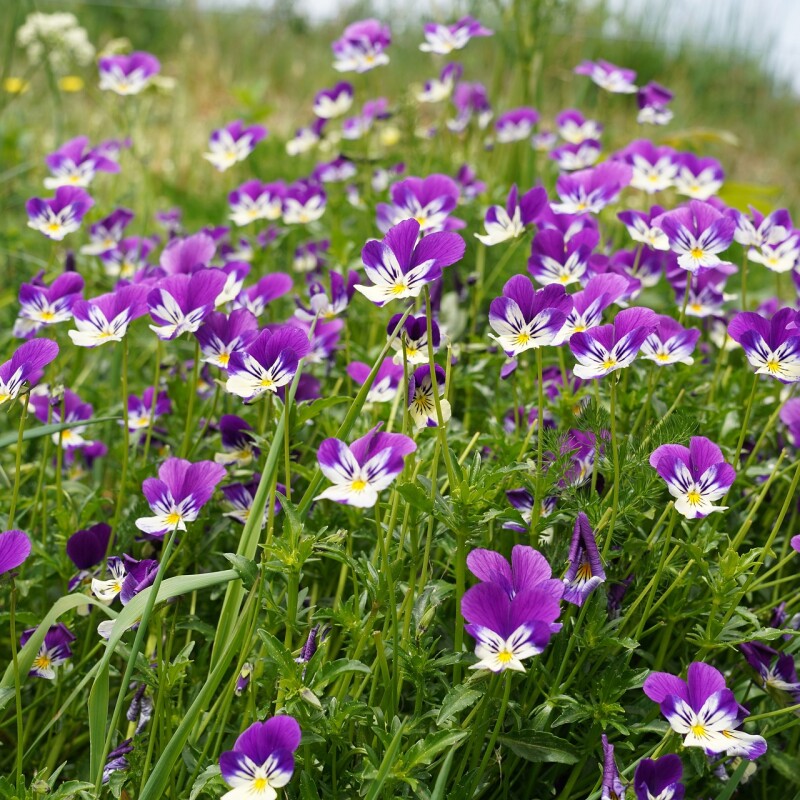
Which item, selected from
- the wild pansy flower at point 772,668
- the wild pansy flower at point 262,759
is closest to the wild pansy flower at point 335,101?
the wild pansy flower at point 772,668

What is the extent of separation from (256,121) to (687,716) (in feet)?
12.5

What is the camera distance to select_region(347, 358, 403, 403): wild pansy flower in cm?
168

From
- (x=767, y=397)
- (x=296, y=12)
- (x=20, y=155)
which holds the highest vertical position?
(x=767, y=397)

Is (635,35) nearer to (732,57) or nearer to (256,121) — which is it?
(732,57)

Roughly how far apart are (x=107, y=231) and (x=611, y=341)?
1.52 metres

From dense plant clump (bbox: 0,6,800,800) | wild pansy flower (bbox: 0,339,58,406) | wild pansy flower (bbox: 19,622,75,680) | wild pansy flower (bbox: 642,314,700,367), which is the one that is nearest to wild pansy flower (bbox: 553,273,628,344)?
dense plant clump (bbox: 0,6,800,800)

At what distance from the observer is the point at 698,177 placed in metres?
2.28

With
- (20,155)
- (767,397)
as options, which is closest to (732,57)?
(20,155)

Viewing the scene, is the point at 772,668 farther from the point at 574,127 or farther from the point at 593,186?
the point at 574,127

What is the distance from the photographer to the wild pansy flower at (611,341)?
1322mm

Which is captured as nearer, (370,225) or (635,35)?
(370,225)

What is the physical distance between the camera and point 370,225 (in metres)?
2.77

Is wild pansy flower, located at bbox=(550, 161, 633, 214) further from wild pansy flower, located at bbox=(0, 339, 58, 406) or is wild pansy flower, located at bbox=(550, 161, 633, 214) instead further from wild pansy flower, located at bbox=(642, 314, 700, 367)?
wild pansy flower, located at bbox=(0, 339, 58, 406)

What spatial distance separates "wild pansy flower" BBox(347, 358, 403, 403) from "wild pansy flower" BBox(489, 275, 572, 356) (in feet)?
1.12
